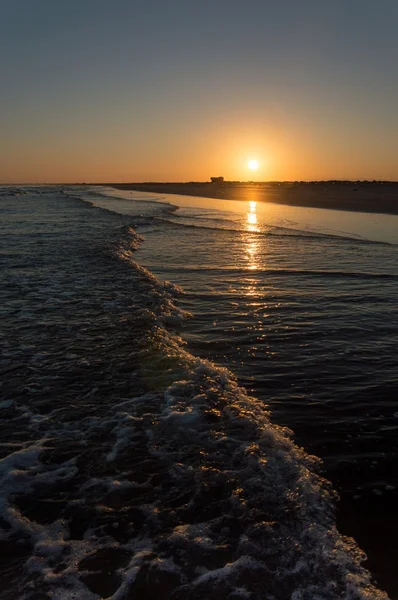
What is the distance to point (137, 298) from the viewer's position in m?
13.2

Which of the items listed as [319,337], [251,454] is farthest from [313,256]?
[251,454]

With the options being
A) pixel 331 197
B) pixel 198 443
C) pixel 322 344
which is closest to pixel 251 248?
pixel 322 344

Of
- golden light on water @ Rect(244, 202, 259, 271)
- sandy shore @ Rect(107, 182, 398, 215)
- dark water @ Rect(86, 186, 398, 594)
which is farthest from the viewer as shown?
sandy shore @ Rect(107, 182, 398, 215)

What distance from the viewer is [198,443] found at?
5.99 meters

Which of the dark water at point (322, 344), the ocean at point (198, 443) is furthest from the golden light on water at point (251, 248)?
the ocean at point (198, 443)

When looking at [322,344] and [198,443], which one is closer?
[198,443]

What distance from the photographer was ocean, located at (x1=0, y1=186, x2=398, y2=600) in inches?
159

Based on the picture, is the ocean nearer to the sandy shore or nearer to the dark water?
the dark water

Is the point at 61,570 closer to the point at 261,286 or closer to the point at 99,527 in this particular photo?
the point at 99,527

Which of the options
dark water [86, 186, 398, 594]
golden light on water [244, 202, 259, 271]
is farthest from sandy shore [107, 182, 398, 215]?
dark water [86, 186, 398, 594]

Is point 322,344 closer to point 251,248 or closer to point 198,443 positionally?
point 198,443

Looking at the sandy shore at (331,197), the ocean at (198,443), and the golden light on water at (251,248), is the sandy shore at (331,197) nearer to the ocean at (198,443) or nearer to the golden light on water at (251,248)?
the golden light on water at (251,248)

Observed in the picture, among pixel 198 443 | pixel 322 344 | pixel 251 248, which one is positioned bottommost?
pixel 198 443

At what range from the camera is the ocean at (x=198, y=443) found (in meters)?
4.04
